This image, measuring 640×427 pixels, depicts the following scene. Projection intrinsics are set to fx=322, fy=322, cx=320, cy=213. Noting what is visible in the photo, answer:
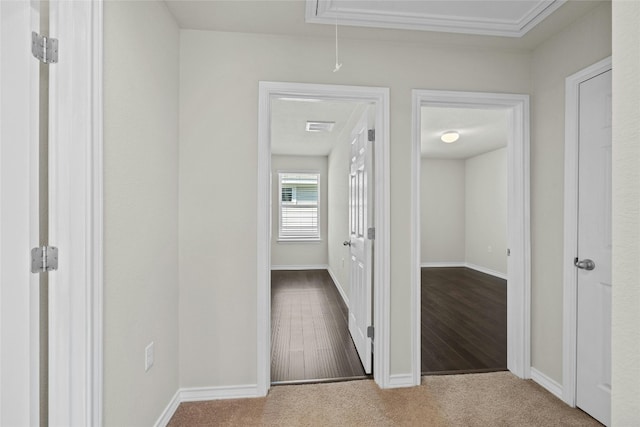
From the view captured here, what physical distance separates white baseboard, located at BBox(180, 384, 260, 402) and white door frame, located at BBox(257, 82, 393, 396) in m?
0.07

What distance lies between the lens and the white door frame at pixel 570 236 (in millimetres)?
2105

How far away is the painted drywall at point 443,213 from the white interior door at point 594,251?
5.53 m

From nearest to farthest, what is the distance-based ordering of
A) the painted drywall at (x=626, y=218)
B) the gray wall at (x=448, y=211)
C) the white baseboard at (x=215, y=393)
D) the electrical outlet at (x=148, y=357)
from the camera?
1. the painted drywall at (x=626, y=218)
2. the electrical outlet at (x=148, y=357)
3. the white baseboard at (x=215, y=393)
4. the gray wall at (x=448, y=211)

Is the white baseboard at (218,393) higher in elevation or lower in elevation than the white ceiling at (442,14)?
lower

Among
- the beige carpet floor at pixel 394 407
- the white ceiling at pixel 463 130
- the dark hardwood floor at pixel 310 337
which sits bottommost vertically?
the beige carpet floor at pixel 394 407

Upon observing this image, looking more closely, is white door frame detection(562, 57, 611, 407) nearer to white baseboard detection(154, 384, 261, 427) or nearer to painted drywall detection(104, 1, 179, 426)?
white baseboard detection(154, 384, 261, 427)

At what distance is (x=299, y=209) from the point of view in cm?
719

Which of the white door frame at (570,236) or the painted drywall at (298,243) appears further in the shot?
the painted drywall at (298,243)

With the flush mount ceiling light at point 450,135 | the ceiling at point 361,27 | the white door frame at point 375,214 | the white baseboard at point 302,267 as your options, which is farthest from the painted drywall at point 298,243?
the ceiling at point 361,27

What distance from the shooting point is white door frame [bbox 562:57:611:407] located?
2105mm
